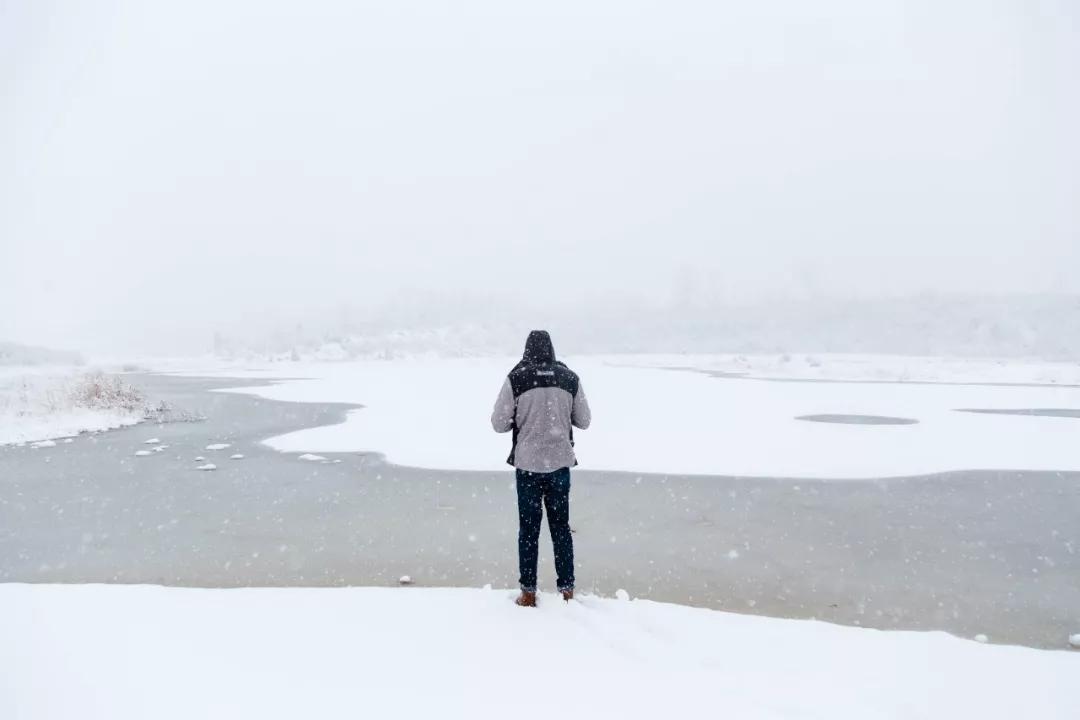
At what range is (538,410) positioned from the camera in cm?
501

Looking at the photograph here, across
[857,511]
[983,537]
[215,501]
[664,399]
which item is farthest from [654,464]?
[664,399]

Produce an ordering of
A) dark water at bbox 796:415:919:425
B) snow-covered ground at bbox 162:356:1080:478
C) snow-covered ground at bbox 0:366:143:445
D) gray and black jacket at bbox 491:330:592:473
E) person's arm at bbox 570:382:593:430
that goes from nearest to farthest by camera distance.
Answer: gray and black jacket at bbox 491:330:592:473 → person's arm at bbox 570:382:593:430 → snow-covered ground at bbox 162:356:1080:478 → snow-covered ground at bbox 0:366:143:445 → dark water at bbox 796:415:919:425

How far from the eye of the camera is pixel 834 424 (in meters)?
17.7

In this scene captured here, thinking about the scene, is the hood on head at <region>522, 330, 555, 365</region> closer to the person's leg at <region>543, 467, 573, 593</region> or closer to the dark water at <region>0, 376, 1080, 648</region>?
the person's leg at <region>543, 467, 573, 593</region>

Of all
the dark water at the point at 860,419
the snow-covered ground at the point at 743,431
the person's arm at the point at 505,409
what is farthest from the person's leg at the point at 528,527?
the dark water at the point at 860,419

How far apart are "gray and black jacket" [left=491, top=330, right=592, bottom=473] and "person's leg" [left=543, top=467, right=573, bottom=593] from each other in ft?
0.42

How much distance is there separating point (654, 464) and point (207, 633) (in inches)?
351

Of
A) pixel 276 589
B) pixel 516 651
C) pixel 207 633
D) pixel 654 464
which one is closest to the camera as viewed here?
pixel 516 651

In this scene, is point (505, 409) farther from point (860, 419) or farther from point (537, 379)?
point (860, 419)

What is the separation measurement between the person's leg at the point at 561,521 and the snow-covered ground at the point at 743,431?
6.71 meters

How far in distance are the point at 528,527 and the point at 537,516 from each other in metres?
0.12

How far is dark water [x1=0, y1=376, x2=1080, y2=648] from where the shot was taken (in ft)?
18.9

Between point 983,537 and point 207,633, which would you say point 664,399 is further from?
point 207,633

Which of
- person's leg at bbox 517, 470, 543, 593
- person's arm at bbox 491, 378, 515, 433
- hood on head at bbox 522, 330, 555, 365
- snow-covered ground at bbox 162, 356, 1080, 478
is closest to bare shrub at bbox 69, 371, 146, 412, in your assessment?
snow-covered ground at bbox 162, 356, 1080, 478
